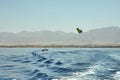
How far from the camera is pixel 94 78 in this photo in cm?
2391

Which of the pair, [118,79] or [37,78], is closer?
[118,79]

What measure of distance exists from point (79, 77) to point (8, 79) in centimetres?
620

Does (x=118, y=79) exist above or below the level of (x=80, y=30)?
below

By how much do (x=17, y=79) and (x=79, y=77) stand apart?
17.7 ft

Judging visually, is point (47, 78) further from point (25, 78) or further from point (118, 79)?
point (118, 79)

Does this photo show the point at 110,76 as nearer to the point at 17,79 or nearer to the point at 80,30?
the point at 80,30

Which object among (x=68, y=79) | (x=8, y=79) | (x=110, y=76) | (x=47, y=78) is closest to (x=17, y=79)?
(x=8, y=79)

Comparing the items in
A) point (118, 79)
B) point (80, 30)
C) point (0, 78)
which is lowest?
point (118, 79)

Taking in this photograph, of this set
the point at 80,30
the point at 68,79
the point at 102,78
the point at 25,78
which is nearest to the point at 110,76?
the point at 102,78

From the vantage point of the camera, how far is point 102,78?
23.9m

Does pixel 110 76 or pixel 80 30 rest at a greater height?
pixel 80 30

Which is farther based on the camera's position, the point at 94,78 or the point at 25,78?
the point at 25,78

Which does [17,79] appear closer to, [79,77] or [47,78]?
[47,78]

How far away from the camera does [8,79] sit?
25.0 m
